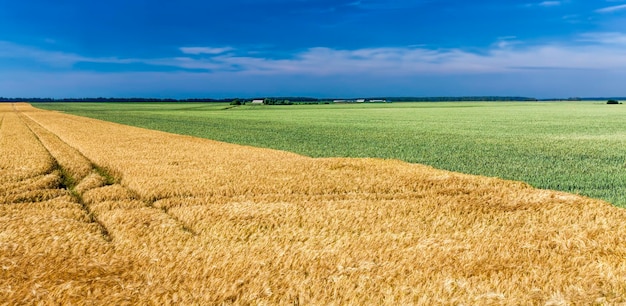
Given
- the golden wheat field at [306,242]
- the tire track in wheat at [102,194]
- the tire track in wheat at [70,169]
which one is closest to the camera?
the golden wheat field at [306,242]

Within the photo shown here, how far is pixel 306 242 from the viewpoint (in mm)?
6062

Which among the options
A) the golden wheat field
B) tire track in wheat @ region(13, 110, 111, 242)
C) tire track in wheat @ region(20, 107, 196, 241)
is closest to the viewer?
the golden wheat field

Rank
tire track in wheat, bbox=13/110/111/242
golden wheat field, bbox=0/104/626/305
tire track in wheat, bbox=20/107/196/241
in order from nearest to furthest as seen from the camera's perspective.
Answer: golden wheat field, bbox=0/104/626/305, tire track in wheat, bbox=13/110/111/242, tire track in wheat, bbox=20/107/196/241

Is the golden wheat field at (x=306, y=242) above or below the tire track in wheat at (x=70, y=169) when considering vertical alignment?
above

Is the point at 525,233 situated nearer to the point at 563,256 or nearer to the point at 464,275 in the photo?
the point at 563,256

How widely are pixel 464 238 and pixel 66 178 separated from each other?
956 centimetres

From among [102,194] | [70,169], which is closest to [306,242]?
[102,194]

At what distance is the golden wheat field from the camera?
14.9ft

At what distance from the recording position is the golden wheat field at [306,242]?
14.9 feet

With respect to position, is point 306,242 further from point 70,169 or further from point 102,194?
point 70,169

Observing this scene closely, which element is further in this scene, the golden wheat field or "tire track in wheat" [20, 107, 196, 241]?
"tire track in wheat" [20, 107, 196, 241]

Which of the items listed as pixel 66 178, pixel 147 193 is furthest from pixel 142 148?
pixel 147 193

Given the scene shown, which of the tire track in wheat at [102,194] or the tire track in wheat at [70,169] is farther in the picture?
the tire track in wheat at [102,194]

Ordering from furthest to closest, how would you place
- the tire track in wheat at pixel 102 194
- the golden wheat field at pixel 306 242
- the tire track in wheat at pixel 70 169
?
the tire track in wheat at pixel 102 194 → the tire track in wheat at pixel 70 169 → the golden wheat field at pixel 306 242
